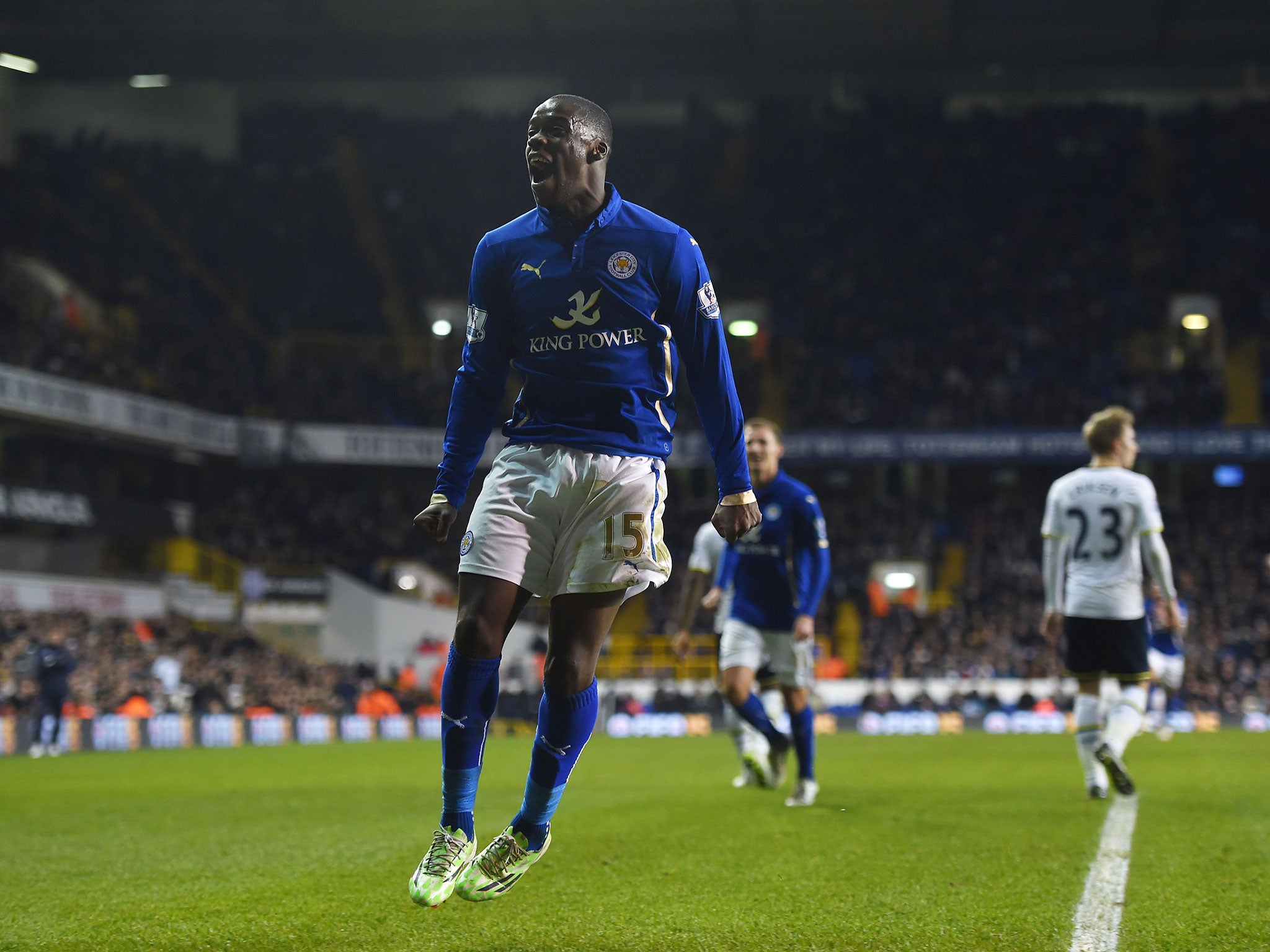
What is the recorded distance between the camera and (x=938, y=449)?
3497 cm

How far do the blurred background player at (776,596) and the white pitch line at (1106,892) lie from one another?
227 centimetres

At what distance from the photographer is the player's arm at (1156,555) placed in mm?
8461

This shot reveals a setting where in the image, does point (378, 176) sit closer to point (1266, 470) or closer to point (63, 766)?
point (1266, 470)

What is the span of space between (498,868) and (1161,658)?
13996 mm

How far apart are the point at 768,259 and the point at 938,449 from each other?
26.7ft

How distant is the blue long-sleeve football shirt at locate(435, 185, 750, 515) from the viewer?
176 inches

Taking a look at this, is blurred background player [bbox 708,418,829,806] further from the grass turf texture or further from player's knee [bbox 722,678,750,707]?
the grass turf texture

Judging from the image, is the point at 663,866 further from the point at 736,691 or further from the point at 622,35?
the point at 622,35

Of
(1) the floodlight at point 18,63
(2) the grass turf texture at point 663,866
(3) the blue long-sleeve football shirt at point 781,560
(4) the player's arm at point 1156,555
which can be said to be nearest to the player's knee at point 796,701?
(3) the blue long-sleeve football shirt at point 781,560

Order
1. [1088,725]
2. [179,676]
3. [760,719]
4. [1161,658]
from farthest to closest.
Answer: [179,676] < [1161,658] < [760,719] < [1088,725]

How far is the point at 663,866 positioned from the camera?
6078 mm

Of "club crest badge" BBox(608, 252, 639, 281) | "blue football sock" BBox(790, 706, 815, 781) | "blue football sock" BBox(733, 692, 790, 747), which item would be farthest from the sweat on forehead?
"blue football sock" BBox(733, 692, 790, 747)

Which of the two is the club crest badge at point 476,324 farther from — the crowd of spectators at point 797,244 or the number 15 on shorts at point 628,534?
the crowd of spectators at point 797,244

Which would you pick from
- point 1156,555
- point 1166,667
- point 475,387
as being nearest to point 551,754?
point 475,387
